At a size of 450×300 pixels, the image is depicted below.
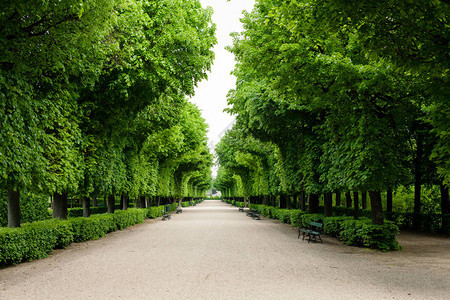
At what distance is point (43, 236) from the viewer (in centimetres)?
999

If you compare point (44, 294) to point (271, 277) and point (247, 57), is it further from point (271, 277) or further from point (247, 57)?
point (247, 57)

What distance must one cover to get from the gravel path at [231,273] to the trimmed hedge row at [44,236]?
0.35 metres

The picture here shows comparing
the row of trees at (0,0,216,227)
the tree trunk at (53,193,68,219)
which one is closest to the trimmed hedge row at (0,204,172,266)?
the tree trunk at (53,193,68,219)

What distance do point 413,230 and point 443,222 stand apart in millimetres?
1767

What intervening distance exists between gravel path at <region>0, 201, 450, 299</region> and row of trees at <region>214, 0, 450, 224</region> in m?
2.30

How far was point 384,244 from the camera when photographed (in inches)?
442

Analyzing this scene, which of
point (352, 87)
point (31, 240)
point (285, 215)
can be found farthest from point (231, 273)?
point (285, 215)

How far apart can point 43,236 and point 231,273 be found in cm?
607

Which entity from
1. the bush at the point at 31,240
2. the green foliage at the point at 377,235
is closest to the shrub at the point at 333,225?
the green foliage at the point at 377,235

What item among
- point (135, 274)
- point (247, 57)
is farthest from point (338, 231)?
point (135, 274)

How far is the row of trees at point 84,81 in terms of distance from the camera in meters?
7.20

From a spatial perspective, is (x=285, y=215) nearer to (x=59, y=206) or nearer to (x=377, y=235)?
(x=377, y=235)

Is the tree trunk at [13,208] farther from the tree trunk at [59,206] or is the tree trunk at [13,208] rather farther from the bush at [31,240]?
the tree trunk at [59,206]

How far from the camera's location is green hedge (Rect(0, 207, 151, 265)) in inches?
332
